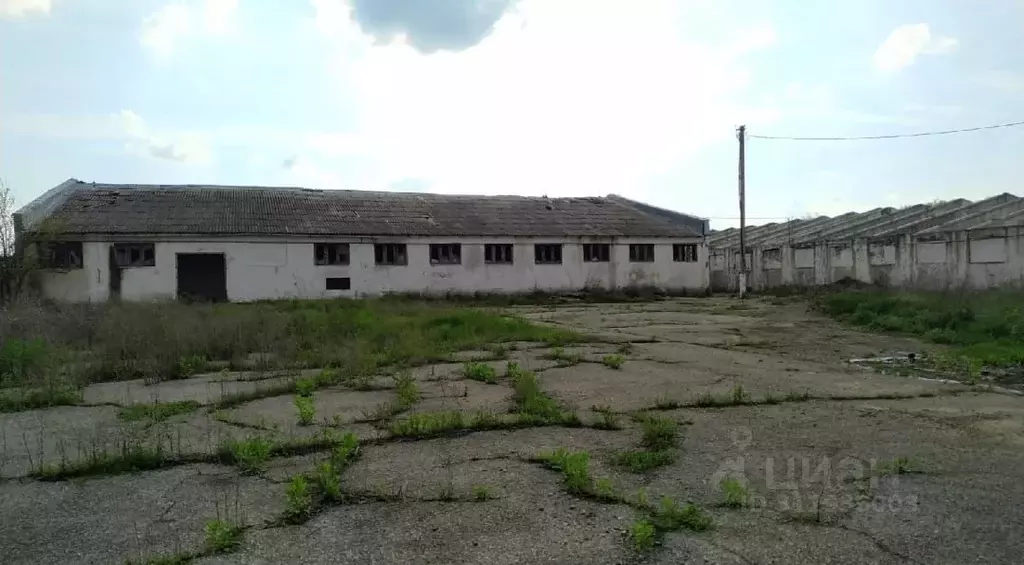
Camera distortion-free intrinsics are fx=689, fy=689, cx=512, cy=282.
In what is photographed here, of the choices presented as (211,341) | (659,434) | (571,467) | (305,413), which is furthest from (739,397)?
(211,341)

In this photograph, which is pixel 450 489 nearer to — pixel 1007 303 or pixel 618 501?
pixel 618 501

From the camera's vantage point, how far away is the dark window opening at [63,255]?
20.2m

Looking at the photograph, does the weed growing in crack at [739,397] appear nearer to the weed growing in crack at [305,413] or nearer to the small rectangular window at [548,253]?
the weed growing in crack at [305,413]

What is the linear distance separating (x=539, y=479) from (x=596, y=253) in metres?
23.2

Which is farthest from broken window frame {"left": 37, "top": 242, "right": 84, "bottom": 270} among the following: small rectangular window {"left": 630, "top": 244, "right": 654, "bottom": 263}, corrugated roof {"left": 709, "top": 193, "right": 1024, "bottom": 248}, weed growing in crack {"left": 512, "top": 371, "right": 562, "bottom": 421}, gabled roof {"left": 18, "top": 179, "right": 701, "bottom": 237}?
corrugated roof {"left": 709, "top": 193, "right": 1024, "bottom": 248}

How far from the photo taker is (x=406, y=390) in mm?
6914

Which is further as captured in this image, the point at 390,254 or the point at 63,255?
the point at 390,254

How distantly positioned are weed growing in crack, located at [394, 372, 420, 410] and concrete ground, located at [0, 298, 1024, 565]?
0.44 feet

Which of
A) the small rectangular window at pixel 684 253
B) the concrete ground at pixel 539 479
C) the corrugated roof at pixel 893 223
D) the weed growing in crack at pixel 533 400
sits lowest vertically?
the concrete ground at pixel 539 479

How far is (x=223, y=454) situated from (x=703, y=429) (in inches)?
144

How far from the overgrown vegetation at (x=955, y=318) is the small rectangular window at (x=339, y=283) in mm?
15015

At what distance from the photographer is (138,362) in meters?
8.88

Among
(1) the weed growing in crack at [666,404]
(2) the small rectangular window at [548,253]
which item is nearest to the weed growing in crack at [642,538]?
(1) the weed growing in crack at [666,404]

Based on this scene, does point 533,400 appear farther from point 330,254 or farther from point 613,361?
point 330,254
